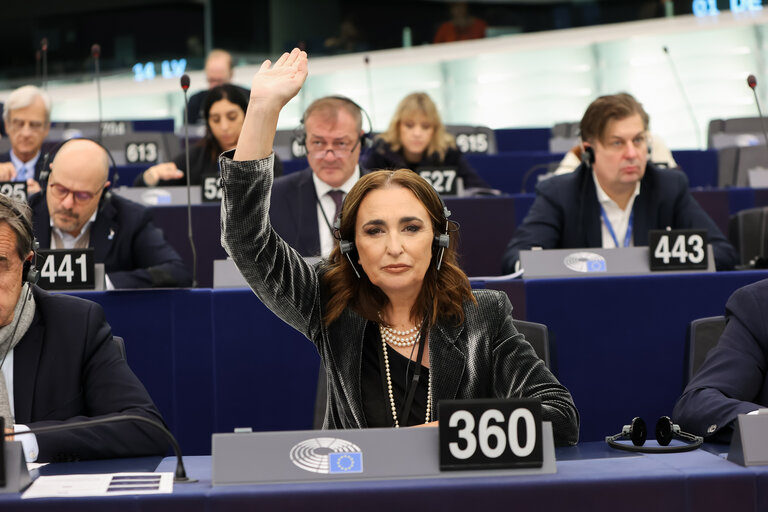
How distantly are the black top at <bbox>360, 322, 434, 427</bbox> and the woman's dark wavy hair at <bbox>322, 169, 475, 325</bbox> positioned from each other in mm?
51

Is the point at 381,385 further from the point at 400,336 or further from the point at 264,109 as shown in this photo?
the point at 264,109

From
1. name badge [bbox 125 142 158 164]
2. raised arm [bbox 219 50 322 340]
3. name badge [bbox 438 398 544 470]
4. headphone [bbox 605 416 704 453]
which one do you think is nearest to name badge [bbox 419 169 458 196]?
name badge [bbox 125 142 158 164]

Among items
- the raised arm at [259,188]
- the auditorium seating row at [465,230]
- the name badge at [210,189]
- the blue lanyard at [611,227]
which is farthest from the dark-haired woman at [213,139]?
the raised arm at [259,188]

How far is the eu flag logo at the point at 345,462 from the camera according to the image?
1.32 metres

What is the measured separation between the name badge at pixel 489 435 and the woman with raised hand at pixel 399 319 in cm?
41

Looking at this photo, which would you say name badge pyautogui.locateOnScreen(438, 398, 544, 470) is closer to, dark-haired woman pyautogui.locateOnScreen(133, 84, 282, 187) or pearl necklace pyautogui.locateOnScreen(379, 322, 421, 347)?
pearl necklace pyautogui.locateOnScreen(379, 322, 421, 347)

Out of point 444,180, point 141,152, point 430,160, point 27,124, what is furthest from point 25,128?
point 444,180

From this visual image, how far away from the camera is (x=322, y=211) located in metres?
3.52

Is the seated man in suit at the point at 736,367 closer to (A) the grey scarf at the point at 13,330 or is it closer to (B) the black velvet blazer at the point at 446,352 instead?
(B) the black velvet blazer at the point at 446,352

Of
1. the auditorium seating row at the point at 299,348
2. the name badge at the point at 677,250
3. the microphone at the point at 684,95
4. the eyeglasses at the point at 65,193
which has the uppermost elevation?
the microphone at the point at 684,95

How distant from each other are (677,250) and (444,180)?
5.70ft

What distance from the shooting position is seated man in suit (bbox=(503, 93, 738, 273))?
129 inches

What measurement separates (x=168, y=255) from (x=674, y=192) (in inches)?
64.3

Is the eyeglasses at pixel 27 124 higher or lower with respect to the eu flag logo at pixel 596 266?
higher
